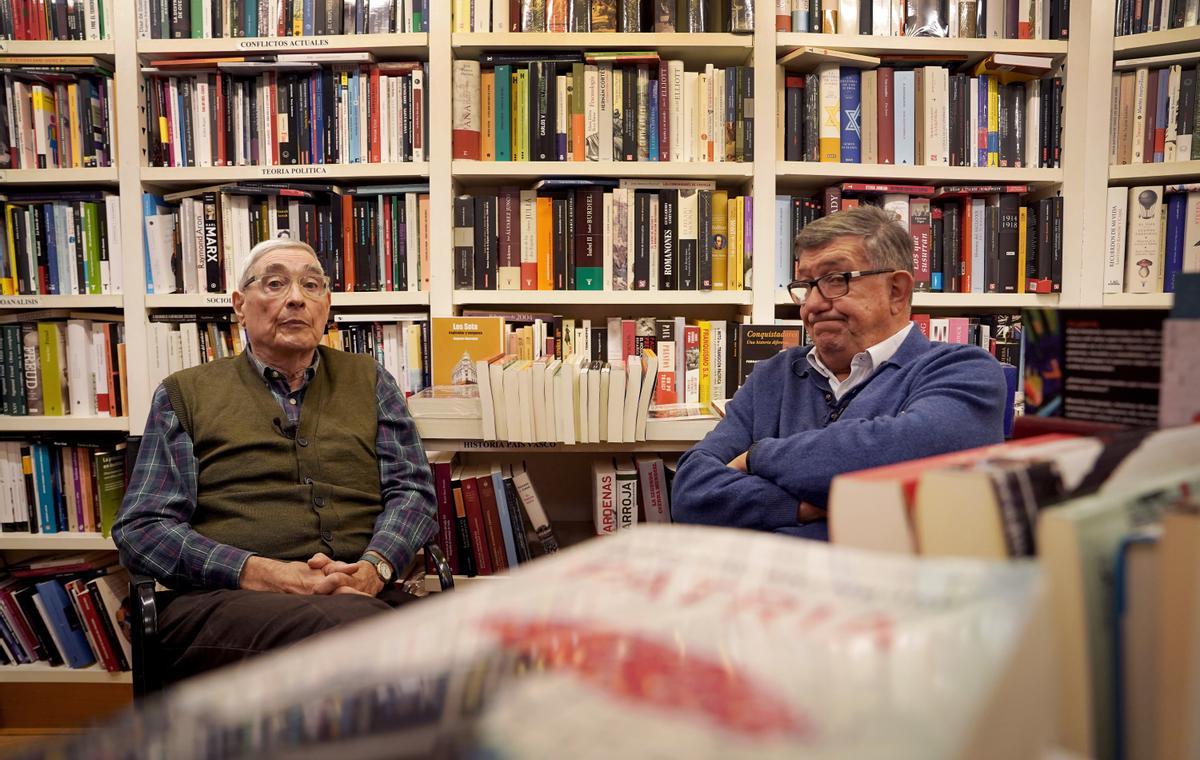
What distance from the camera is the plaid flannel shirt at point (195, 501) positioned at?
1646 mm

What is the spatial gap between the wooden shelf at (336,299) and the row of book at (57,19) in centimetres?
84

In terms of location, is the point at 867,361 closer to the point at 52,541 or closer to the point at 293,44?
the point at 293,44

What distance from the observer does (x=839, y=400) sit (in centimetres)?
166

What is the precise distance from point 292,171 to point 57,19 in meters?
0.89

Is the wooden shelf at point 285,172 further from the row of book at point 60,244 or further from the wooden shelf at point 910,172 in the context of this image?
the wooden shelf at point 910,172

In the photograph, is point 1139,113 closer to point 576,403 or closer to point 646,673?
point 576,403

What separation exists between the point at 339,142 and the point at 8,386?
1.30 metres

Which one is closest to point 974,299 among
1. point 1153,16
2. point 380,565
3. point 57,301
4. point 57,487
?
point 1153,16

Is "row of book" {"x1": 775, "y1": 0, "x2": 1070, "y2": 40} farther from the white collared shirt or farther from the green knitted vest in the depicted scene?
the green knitted vest

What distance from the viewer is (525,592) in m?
0.43

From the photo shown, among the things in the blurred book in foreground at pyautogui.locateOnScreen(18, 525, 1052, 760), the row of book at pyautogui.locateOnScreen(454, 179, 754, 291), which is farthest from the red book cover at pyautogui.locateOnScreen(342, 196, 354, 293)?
the blurred book in foreground at pyautogui.locateOnScreen(18, 525, 1052, 760)

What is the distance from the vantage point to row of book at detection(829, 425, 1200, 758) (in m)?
0.39

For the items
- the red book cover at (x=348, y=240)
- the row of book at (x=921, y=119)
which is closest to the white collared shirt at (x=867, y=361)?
the row of book at (x=921, y=119)

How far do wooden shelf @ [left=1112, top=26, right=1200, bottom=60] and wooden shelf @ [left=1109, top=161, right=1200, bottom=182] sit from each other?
35 cm
